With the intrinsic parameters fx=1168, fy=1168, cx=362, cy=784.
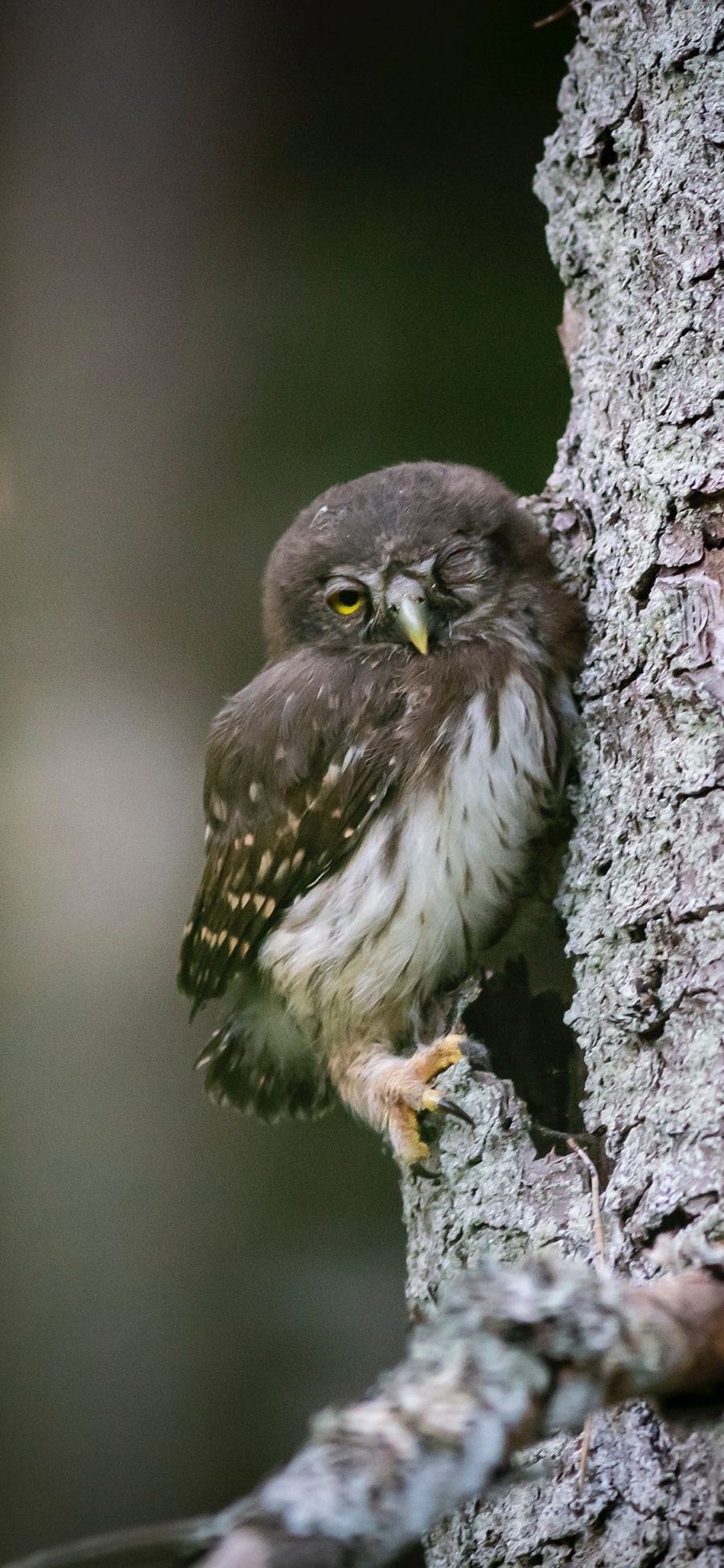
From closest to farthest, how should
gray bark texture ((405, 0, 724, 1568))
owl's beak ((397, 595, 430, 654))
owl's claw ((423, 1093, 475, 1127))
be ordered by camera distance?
gray bark texture ((405, 0, 724, 1568))
owl's claw ((423, 1093, 475, 1127))
owl's beak ((397, 595, 430, 654))

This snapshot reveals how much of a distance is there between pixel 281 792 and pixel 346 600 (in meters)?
0.29

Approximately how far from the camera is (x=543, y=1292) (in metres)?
0.84

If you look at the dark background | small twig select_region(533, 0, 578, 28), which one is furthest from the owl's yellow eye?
small twig select_region(533, 0, 578, 28)

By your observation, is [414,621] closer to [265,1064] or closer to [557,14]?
[265,1064]

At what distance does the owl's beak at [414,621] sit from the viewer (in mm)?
1521

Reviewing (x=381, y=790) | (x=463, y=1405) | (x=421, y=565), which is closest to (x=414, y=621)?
(x=421, y=565)

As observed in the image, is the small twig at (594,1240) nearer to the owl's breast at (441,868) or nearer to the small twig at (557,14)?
the owl's breast at (441,868)

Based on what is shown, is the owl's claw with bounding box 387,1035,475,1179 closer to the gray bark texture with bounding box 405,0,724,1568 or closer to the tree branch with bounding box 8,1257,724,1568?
the gray bark texture with bounding box 405,0,724,1568

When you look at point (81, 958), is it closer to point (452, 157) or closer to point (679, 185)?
point (679, 185)

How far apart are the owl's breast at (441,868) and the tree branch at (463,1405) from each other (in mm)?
683

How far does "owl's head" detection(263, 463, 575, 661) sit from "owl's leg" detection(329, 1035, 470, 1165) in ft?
1.73

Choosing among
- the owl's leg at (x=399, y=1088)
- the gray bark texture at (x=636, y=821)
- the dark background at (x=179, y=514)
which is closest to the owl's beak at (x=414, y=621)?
the gray bark texture at (x=636, y=821)

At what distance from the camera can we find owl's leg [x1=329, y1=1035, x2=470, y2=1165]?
1465mm


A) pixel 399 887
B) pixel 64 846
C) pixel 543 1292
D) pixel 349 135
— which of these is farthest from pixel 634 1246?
pixel 349 135
